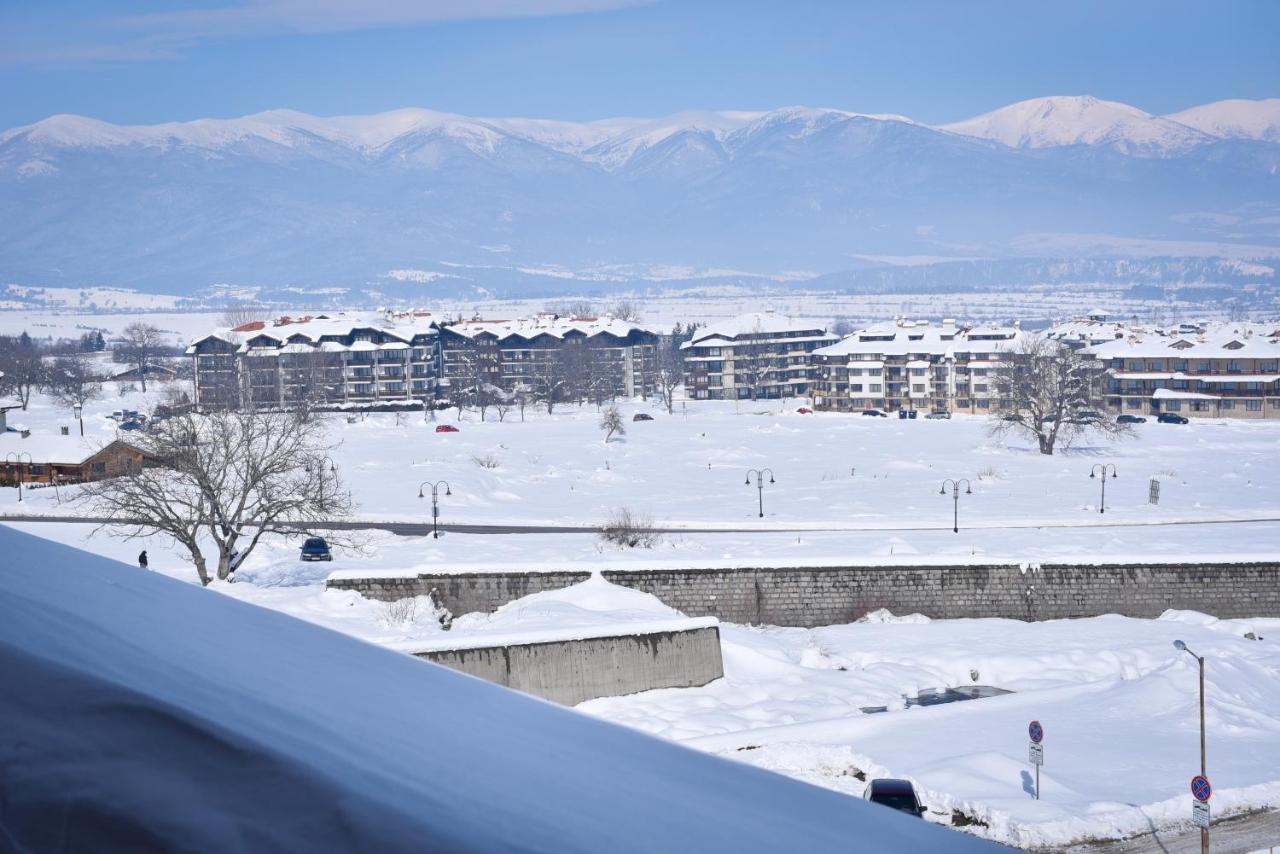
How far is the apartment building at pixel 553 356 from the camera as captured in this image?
8531 centimetres

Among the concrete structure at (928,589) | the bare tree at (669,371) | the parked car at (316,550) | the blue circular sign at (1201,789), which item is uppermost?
the bare tree at (669,371)

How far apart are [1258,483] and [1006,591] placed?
72.6 ft

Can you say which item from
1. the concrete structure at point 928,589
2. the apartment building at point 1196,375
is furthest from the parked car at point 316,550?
the apartment building at point 1196,375

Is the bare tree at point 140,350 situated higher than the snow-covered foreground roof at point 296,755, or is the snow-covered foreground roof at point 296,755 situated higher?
the bare tree at point 140,350

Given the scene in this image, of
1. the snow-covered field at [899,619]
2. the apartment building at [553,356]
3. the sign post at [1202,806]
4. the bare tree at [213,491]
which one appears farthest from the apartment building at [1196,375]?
the sign post at [1202,806]

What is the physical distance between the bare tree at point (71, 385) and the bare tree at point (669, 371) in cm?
3325

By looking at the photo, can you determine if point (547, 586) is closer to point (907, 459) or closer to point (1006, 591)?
point (1006, 591)

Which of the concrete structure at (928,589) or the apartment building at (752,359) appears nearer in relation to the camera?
the concrete structure at (928,589)

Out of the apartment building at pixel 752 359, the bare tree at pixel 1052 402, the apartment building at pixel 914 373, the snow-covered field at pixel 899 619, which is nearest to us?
the snow-covered field at pixel 899 619

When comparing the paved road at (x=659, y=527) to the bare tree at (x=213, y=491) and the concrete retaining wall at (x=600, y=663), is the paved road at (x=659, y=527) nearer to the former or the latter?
the bare tree at (x=213, y=491)

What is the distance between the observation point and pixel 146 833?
84 cm

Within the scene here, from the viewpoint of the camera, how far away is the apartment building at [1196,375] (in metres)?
72.7

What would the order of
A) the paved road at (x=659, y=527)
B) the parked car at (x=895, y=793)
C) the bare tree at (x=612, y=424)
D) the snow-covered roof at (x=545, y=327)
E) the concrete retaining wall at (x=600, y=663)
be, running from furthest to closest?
the snow-covered roof at (x=545, y=327) → the bare tree at (x=612, y=424) → the paved road at (x=659, y=527) → the concrete retaining wall at (x=600, y=663) → the parked car at (x=895, y=793)

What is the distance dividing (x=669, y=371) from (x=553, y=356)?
481 inches
